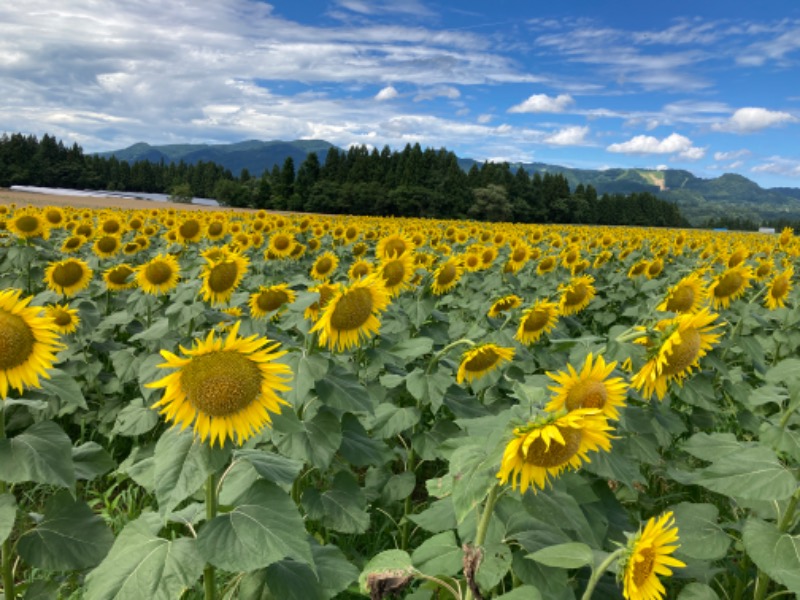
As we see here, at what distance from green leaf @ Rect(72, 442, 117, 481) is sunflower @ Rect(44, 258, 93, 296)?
166 inches

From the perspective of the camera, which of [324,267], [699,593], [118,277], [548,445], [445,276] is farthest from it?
[118,277]

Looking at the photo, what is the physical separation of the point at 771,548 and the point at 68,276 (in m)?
6.65

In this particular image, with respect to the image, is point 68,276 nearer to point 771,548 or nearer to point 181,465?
point 181,465

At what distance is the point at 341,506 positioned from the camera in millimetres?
3092

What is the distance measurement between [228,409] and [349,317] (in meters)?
1.47

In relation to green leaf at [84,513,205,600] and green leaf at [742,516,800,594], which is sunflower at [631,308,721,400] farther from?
green leaf at [84,513,205,600]

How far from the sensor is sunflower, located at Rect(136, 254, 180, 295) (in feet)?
18.6

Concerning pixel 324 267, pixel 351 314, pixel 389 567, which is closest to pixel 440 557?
pixel 389 567

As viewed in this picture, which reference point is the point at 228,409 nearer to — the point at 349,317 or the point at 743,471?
the point at 349,317

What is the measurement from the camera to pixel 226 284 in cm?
482

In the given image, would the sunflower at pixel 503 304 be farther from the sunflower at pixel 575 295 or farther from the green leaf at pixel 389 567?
the green leaf at pixel 389 567

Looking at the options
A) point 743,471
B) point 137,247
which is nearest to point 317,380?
point 743,471

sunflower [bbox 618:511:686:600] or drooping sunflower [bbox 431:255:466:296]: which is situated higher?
drooping sunflower [bbox 431:255:466:296]

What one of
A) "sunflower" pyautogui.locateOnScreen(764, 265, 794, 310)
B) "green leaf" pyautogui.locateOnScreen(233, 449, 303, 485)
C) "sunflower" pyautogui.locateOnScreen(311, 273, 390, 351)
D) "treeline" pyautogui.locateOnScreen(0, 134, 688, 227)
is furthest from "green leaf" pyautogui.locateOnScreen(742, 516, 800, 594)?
"treeline" pyautogui.locateOnScreen(0, 134, 688, 227)
